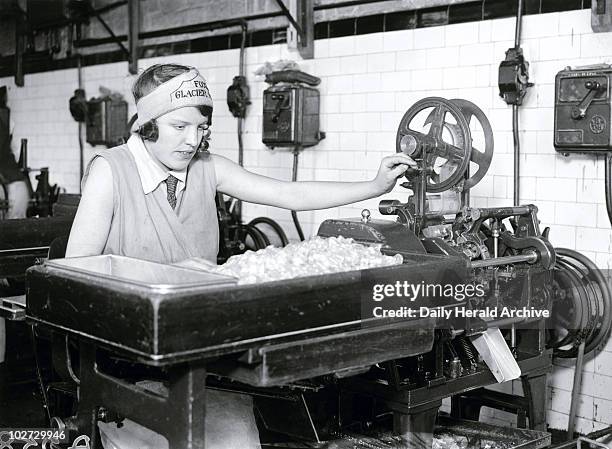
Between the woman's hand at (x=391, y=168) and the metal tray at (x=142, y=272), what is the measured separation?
0.98 m

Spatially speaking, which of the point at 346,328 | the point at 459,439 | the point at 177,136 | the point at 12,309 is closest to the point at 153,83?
the point at 177,136

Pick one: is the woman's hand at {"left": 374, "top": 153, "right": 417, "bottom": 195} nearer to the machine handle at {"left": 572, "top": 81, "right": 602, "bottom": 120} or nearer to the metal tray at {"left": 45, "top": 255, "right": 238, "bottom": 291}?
the metal tray at {"left": 45, "top": 255, "right": 238, "bottom": 291}

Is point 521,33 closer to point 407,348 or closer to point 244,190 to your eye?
point 244,190

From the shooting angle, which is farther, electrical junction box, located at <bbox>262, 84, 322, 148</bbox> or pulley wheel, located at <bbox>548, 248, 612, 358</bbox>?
electrical junction box, located at <bbox>262, 84, 322, 148</bbox>

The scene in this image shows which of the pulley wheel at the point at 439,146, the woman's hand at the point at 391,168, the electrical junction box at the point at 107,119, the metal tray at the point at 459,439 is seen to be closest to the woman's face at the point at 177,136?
the woman's hand at the point at 391,168

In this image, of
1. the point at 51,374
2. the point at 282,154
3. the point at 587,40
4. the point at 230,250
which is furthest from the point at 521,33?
the point at 51,374

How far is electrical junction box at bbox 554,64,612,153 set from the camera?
3863mm

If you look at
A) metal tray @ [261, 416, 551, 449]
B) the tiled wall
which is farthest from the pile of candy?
the tiled wall

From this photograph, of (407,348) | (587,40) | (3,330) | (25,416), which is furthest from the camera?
(3,330)

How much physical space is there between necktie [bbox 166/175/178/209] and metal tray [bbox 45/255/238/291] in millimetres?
427

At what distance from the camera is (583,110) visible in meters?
3.91

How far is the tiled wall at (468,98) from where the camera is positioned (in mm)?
4141

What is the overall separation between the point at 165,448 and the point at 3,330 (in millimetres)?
2928

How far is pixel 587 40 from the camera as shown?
4.05 metres
